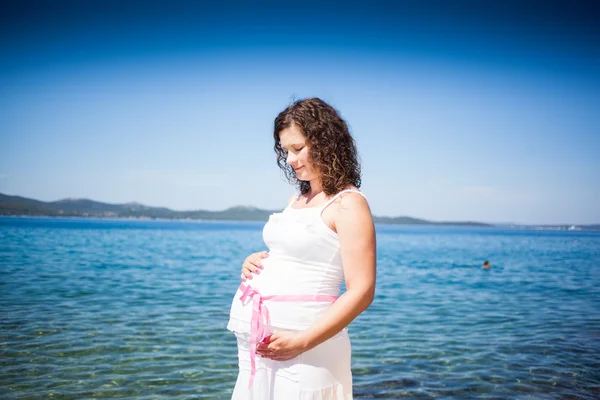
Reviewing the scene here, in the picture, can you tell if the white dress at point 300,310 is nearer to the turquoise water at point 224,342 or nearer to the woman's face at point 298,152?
the woman's face at point 298,152

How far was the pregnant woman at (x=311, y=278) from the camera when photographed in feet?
7.20

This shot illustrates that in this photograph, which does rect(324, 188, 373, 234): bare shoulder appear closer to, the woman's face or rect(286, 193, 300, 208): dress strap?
the woman's face

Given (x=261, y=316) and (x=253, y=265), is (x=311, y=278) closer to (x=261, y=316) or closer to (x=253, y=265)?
(x=261, y=316)

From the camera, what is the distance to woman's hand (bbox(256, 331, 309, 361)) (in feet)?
7.14

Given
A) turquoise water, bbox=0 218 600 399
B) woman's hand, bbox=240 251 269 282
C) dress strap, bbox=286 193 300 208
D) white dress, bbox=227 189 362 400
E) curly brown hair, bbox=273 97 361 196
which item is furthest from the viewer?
turquoise water, bbox=0 218 600 399

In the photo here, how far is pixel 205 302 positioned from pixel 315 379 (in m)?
11.3

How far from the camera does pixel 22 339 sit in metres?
8.28

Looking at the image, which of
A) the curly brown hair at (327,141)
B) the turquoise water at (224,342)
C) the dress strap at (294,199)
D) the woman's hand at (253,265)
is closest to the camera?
the curly brown hair at (327,141)

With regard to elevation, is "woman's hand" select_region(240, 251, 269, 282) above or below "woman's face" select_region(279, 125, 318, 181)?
below

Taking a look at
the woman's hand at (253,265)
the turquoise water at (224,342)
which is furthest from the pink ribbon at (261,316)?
the turquoise water at (224,342)

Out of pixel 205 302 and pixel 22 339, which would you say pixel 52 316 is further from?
pixel 205 302

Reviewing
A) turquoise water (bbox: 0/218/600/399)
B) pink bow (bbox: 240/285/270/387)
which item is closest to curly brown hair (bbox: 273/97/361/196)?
pink bow (bbox: 240/285/270/387)

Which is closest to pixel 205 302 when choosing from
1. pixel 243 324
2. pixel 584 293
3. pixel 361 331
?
pixel 361 331

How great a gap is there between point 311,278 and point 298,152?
0.66 metres
